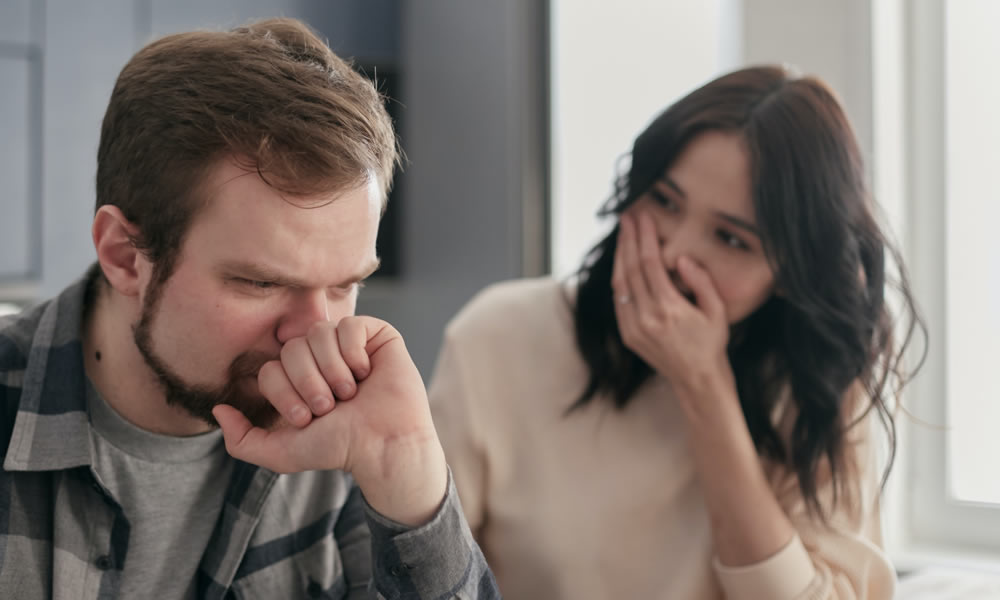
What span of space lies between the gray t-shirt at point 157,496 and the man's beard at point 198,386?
0.07m

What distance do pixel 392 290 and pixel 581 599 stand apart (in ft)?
6.02

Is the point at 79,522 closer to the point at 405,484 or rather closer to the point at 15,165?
the point at 405,484

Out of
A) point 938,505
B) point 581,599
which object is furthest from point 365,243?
point 938,505

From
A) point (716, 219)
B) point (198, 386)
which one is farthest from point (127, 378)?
point (716, 219)

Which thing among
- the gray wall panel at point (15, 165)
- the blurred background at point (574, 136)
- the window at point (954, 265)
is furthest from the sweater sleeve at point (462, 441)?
the gray wall panel at point (15, 165)

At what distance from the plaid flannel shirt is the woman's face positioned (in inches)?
20.8

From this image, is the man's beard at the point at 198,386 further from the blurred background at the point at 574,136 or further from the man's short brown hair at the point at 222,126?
the blurred background at the point at 574,136

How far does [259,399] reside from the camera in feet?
2.96

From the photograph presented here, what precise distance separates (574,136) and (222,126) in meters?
1.67

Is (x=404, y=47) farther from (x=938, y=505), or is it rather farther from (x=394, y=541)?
(x=394, y=541)

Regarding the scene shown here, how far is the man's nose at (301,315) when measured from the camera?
88cm

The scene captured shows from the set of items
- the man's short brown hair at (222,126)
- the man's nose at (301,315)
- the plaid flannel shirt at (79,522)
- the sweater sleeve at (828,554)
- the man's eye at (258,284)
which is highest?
the man's short brown hair at (222,126)

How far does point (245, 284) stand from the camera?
85 cm

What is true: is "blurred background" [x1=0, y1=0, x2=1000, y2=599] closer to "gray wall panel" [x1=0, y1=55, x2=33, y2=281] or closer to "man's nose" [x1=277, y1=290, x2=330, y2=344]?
"gray wall panel" [x1=0, y1=55, x2=33, y2=281]
